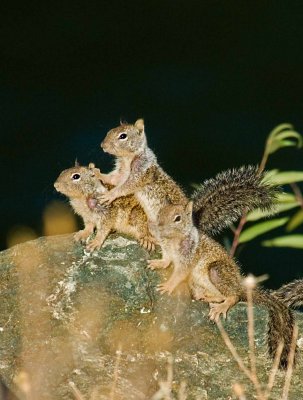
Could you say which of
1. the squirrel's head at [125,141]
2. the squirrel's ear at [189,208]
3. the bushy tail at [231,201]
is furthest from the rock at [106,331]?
the bushy tail at [231,201]

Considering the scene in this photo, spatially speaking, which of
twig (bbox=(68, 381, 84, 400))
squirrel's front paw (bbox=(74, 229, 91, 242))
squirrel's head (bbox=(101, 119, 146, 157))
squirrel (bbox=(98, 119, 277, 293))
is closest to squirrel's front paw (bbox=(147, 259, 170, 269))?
squirrel (bbox=(98, 119, 277, 293))

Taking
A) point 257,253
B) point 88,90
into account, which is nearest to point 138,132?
point 257,253

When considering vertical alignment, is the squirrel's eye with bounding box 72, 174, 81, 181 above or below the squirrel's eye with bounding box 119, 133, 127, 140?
below

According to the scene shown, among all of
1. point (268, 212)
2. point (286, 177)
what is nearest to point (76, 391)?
point (286, 177)

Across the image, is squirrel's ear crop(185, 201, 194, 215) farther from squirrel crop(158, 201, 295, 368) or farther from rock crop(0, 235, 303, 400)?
Result: rock crop(0, 235, 303, 400)

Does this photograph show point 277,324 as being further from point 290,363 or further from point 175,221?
point 175,221

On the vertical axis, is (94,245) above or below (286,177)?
below
